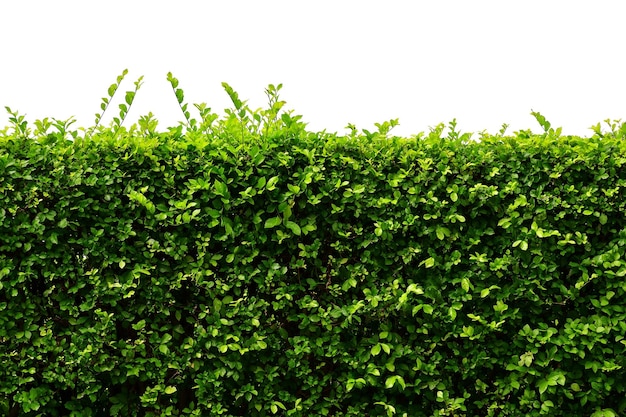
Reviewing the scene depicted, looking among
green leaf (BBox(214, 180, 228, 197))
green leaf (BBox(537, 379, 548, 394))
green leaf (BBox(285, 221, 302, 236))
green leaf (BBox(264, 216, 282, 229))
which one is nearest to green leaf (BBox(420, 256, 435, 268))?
green leaf (BBox(285, 221, 302, 236))

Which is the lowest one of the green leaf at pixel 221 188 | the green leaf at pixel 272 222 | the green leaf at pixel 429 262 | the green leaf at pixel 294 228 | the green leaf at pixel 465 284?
the green leaf at pixel 465 284

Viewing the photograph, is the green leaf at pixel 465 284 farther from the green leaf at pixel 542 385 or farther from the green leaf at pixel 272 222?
the green leaf at pixel 272 222

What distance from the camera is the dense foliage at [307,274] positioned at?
5238 millimetres

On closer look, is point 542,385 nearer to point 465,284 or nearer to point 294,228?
point 465,284

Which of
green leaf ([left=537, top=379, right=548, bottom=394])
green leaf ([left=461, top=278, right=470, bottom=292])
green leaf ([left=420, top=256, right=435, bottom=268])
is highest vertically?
green leaf ([left=420, top=256, right=435, bottom=268])

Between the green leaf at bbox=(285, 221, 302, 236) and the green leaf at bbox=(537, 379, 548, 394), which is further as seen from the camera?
the green leaf at bbox=(537, 379, 548, 394)

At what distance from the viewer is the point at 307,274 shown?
214 inches

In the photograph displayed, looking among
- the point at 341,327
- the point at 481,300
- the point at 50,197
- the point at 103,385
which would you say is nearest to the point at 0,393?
the point at 103,385

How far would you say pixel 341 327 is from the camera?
17.6 ft

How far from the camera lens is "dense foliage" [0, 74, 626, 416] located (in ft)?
17.2

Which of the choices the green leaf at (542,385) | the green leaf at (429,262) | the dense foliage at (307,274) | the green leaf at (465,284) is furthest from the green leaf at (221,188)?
the green leaf at (542,385)

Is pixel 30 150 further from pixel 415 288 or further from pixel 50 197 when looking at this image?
pixel 415 288

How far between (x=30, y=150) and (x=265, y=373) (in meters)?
2.44

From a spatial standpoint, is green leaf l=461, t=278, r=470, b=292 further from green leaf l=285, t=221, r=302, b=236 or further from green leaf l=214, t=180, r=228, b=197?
green leaf l=214, t=180, r=228, b=197
